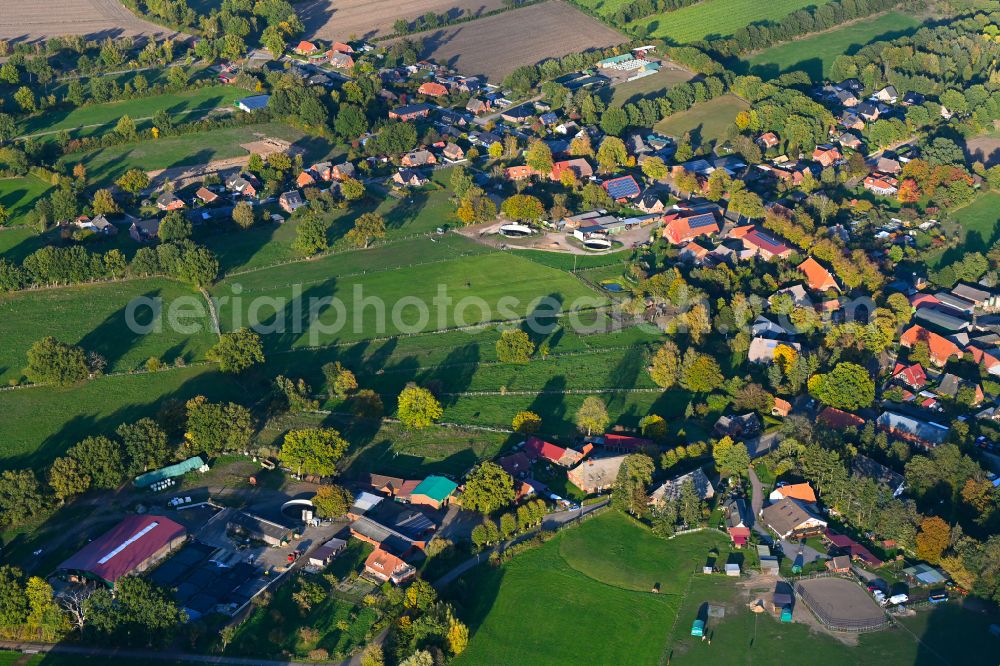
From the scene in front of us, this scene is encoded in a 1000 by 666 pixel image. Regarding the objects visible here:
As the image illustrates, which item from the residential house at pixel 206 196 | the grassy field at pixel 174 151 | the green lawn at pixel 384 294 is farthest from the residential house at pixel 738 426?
the grassy field at pixel 174 151

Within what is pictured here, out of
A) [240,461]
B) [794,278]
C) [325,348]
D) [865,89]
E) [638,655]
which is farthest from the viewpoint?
[865,89]

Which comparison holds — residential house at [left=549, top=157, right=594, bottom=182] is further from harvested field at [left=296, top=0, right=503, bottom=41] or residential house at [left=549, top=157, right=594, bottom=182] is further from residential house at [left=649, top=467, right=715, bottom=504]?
harvested field at [left=296, top=0, right=503, bottom=41]

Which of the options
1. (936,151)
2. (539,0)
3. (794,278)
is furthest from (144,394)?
(539,0)

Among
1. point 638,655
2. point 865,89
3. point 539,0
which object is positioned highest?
point 539,0

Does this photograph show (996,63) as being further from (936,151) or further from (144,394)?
(144,394)

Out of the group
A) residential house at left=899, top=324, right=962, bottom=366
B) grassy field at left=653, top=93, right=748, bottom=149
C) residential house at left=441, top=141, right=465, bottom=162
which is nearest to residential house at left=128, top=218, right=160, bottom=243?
residential house at left=441, top=141, right=465, bottom=162

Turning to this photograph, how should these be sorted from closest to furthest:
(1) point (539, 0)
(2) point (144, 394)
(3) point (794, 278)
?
→ (2) point (144, 394) → (3) point (794, 278) → (1) point (539, 0)

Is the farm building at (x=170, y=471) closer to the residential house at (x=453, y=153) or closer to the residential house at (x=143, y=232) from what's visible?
the residential house at (x=143, y=232)
